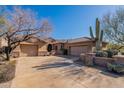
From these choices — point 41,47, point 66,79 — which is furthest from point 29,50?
point 66,79

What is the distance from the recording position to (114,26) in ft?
50.5

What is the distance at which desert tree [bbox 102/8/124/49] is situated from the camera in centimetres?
1473

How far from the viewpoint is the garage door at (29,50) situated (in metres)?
20.4

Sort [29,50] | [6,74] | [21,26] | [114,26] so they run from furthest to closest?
[29,50] < [114,26] < [21,26] < [6,74]

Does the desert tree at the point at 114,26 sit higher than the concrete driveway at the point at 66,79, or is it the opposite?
the desert tree at the point at 114,26

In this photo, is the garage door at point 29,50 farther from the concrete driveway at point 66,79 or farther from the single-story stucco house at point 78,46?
the concrete driveway at point 66,79

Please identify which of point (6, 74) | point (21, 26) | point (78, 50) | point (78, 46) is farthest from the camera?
point (78, 46)

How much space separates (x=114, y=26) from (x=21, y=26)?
38.2 ft

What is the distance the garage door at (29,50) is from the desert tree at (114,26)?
12.4 meters

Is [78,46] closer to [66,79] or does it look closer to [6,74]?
[66,79]

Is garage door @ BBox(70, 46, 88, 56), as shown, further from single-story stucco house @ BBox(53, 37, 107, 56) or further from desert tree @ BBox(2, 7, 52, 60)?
desert tree @ BBox(2, 7, 52, 60)

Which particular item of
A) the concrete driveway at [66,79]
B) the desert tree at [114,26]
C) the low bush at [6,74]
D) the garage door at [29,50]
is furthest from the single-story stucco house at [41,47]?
the low bush at [6,74]

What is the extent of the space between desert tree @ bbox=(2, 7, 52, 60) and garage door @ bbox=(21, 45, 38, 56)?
558cm

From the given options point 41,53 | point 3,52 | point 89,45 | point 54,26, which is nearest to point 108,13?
point 89,45
